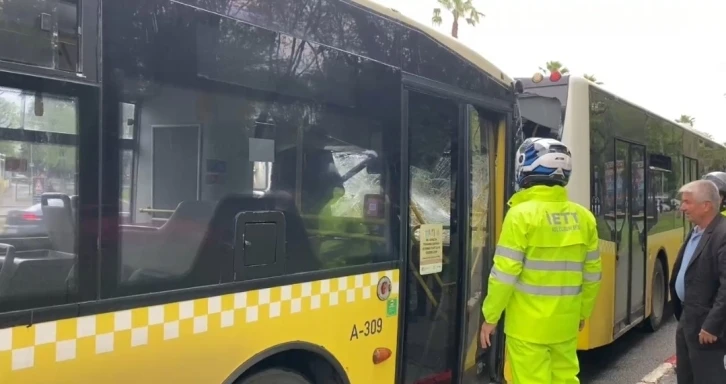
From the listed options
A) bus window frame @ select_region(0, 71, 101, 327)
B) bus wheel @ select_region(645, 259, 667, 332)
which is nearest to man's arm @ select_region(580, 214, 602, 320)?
bus window frame @ select_region(0, 71, 101, 327)

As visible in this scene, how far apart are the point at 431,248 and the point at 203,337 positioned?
175 cm

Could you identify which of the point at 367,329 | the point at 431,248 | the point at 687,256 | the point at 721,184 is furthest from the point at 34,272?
the point at 721,184

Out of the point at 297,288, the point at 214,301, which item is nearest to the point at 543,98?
the point at 297,288

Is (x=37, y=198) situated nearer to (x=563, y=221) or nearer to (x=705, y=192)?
(x=563, y=221)

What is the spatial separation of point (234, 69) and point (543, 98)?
3.87m

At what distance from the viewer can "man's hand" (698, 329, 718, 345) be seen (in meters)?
3.89

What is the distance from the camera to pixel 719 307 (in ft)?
12.5

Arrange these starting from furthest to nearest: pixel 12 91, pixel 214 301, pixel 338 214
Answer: pixel 338 214 < pixel 214 301 < pixel 12 91

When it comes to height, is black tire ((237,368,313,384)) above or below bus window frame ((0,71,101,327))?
below

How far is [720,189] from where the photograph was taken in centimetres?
454

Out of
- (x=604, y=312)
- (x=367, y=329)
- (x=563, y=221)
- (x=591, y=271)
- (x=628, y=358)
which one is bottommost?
(x=628, y=358)

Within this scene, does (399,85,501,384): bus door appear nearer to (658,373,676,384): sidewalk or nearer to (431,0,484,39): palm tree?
(658,373,676,384): sidewalk

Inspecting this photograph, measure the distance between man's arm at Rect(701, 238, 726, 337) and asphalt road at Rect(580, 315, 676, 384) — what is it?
7.58ft

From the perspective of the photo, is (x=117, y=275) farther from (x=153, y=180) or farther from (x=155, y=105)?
(x=155, y=105)
